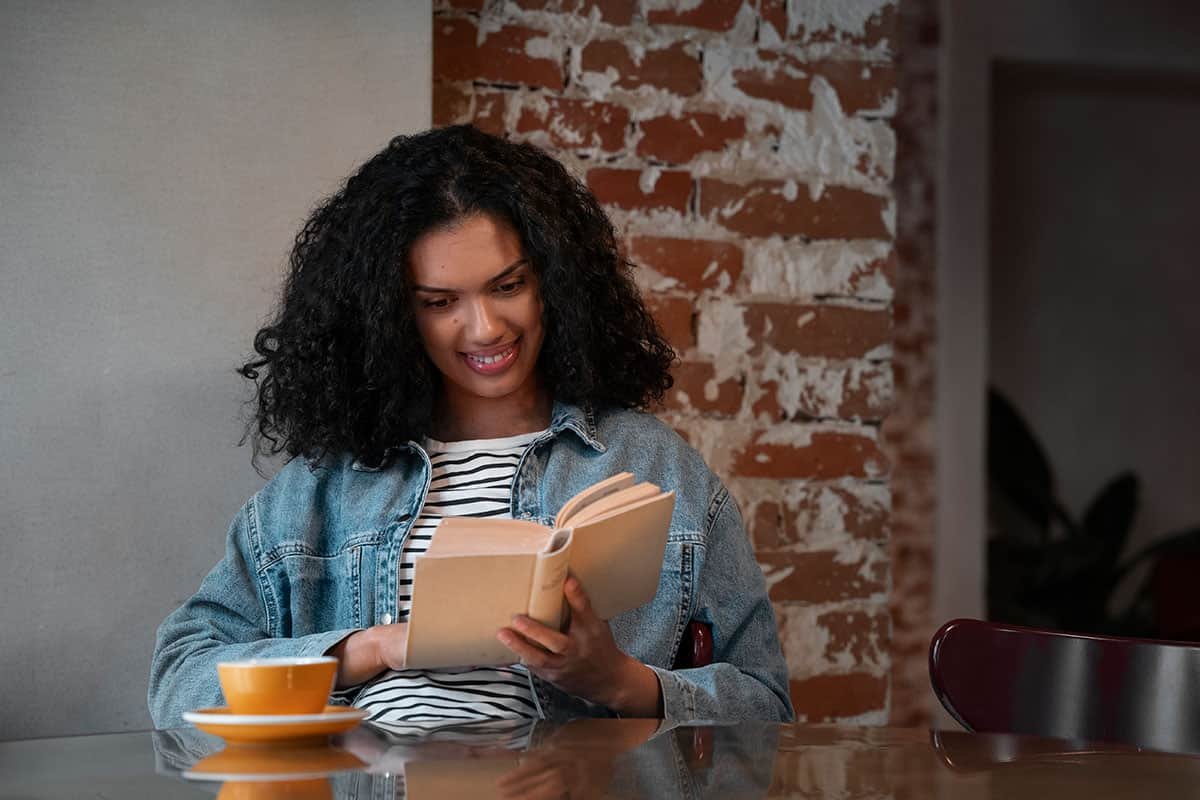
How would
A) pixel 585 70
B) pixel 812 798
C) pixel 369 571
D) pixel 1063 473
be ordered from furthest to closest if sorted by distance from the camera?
pixel 1063 473 → pixel 585 70 → pixel 369 571 → pixel 812 798

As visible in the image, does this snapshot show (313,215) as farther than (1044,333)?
No

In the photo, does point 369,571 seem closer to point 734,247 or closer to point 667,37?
Result: point 734,247

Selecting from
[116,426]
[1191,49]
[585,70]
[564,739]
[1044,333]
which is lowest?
[564,739]

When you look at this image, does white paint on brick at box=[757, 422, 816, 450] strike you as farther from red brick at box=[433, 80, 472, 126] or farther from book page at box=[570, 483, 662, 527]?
book page at box=[570, 483, 662, 527]

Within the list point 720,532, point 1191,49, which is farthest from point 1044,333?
point 720,532

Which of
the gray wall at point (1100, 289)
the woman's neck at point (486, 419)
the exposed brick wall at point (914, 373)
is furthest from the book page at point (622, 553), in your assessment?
the gray wall at point (1100, 289)

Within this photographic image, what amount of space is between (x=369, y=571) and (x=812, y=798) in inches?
35.0

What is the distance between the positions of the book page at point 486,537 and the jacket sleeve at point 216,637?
1.07ft

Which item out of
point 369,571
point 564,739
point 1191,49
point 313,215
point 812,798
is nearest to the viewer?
point 812,798

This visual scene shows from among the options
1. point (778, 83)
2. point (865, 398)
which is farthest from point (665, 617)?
point (778, 83)

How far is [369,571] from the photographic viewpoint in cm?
170

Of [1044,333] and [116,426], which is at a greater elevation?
[1044,333]

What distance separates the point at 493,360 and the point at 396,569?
0.93 feet

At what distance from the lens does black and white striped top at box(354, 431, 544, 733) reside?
1.57 metres
